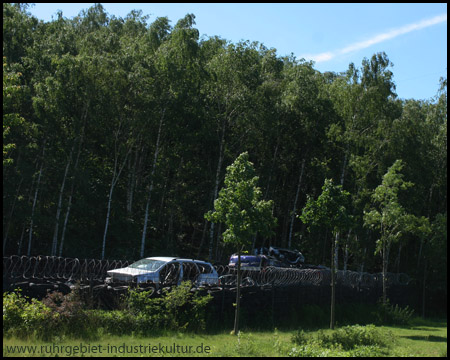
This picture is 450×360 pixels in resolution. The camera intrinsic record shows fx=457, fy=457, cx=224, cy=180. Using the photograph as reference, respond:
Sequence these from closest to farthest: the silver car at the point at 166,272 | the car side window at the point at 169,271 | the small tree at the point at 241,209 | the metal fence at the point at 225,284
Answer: the metal fence at the point at 225,284, the small tree at the point at 241,209, the silver car at the point at 166,272, the car side window at the point at 169,271

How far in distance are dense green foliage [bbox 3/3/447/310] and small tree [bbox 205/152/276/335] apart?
4220 millimetres

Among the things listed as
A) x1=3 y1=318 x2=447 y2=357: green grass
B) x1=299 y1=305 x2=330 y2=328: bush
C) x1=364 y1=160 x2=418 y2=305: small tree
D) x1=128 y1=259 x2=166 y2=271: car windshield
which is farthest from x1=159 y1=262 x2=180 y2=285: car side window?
x1=364 y1=160 x2=418 y2=305: small tree

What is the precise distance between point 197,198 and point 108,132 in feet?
30.0

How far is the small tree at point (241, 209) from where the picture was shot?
46.4 feet

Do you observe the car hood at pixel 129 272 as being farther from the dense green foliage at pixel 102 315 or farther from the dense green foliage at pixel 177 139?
the dense green foliage at pixel 177 139

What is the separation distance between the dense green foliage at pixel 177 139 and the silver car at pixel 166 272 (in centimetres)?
468

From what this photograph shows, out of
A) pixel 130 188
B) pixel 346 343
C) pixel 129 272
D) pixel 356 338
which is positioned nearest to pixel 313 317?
pixel 356 338

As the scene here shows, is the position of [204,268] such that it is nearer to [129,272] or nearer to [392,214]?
[129,272]

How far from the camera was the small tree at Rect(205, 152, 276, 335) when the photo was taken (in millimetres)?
14156

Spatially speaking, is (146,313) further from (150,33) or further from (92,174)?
(150,33)

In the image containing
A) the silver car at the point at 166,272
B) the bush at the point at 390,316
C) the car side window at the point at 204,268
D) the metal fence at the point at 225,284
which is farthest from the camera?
the bush at the point at 390,316

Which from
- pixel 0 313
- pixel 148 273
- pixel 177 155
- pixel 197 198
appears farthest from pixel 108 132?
pixel 0 313

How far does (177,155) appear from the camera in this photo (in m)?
31.7

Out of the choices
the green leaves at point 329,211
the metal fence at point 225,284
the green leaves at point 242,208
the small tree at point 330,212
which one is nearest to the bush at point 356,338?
the green leaves at point 242,208
